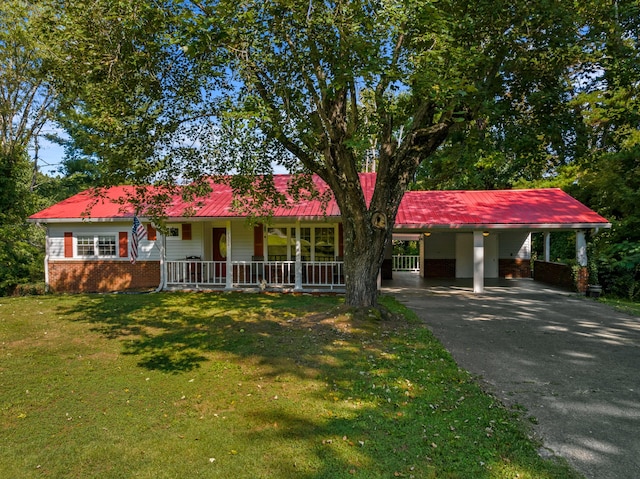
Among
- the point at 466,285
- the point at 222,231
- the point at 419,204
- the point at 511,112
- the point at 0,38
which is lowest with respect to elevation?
the point at 466,285

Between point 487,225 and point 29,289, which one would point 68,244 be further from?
point 487,225

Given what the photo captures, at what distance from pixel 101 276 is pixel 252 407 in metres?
13.5

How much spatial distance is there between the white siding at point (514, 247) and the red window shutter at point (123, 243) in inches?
605

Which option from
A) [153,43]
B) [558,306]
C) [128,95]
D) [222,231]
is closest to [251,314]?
[128,95]

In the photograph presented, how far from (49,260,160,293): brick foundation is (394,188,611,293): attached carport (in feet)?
31.0

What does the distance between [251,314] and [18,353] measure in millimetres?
4310

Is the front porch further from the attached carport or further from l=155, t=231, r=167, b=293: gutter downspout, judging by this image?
the attached carport

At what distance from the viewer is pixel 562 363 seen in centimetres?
558

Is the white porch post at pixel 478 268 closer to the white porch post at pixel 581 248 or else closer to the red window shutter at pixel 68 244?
the white porch post at pixel 581 248

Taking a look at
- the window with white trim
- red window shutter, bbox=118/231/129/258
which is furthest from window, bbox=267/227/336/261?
red window shutter, bbox=118/231/129/258

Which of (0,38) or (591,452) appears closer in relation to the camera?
(591,452)

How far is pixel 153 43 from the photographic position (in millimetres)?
5961

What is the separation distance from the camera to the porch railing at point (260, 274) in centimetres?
1324

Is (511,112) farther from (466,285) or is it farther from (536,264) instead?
(536,264)
